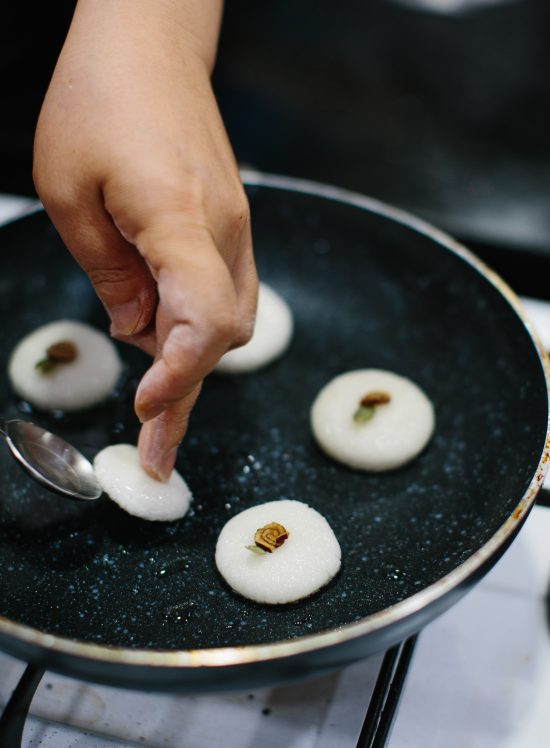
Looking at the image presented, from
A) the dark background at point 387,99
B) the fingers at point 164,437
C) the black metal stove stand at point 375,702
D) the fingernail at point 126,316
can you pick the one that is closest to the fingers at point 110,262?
the fingernail at point 126,316

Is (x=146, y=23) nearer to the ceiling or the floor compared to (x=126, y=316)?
nearer to the ceiling

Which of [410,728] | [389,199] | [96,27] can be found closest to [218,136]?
[96,27]

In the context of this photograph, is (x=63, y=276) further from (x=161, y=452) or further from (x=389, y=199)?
(x=389, y=199)

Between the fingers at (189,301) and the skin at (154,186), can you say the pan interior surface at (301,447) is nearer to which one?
the skin at (154,186)

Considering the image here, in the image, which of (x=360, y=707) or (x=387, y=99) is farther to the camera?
(x=387, y=99)

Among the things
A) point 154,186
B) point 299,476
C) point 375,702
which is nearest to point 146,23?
point 154,186

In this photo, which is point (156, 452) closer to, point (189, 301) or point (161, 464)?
point (161, 464)
